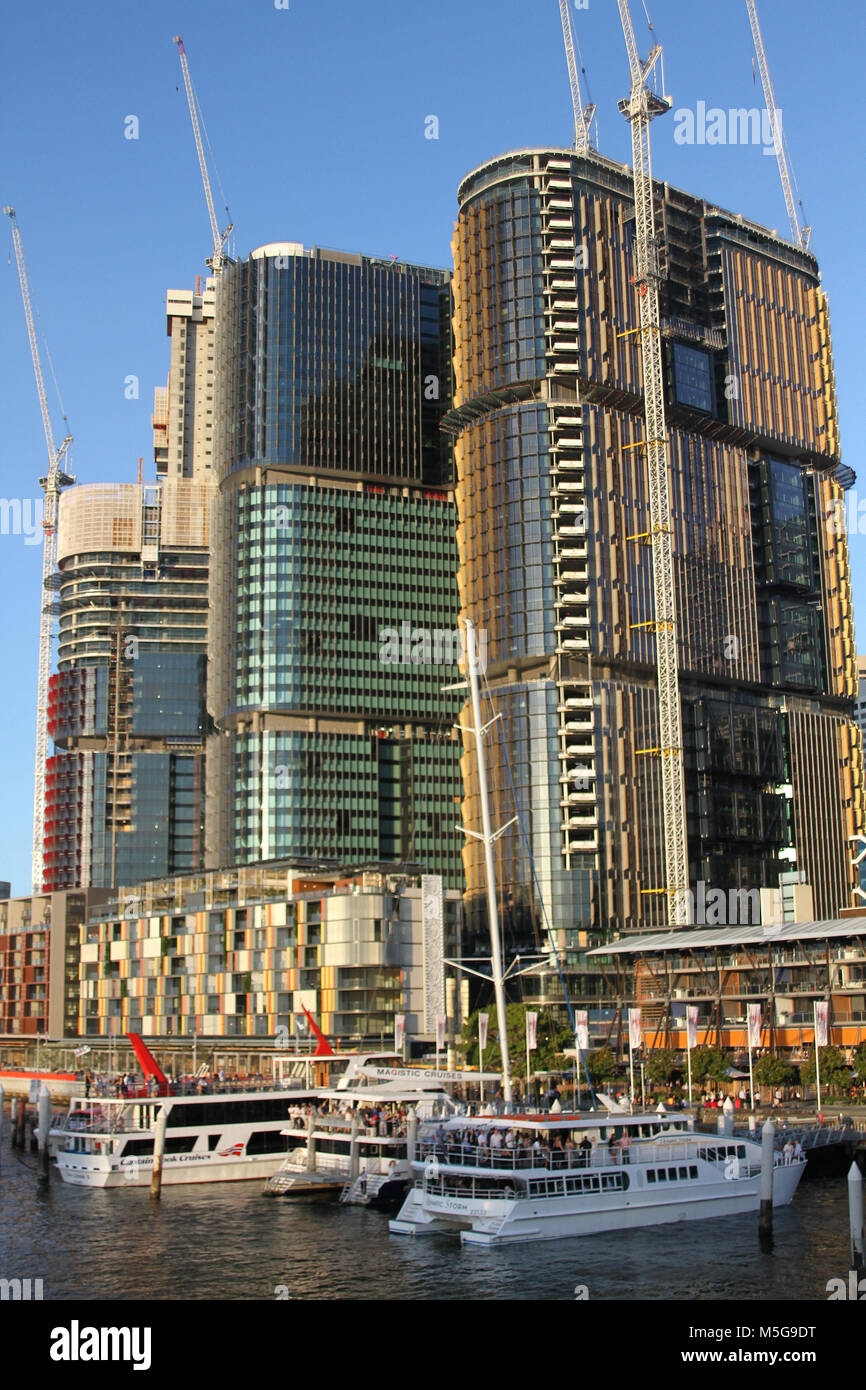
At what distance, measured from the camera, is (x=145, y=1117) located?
4382 inches

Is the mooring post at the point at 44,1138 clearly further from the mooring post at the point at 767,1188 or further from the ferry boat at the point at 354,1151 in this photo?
the mooring post at the point at 767,1188

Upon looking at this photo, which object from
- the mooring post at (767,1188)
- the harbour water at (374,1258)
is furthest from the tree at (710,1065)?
the mooring post at (767,1188)

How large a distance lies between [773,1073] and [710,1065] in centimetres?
911

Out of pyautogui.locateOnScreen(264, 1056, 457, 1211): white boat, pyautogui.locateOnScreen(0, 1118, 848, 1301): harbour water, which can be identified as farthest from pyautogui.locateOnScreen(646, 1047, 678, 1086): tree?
pyautogui.locateOnScreen(0, 1118, 848, 1301): harbour water

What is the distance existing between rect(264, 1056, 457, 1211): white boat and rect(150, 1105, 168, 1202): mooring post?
7792mm

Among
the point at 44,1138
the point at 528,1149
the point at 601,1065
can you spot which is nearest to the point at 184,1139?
the point at 44,1138

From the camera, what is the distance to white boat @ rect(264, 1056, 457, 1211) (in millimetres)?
96125

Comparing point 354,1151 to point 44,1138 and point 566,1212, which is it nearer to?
point 566,1212

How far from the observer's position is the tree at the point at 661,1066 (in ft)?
447

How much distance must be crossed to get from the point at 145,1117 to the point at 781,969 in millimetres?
70767

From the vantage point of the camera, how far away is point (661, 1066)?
13675 cm
